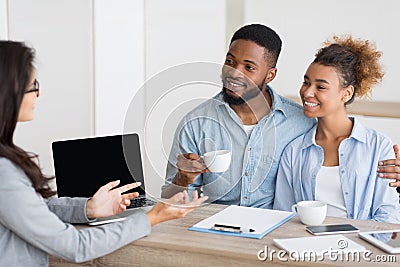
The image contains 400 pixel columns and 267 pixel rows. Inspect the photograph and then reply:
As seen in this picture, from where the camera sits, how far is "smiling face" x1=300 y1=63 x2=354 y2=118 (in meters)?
2.43

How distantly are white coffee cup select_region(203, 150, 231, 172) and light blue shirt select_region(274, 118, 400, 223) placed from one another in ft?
1.01

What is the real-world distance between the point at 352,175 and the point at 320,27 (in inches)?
82.0

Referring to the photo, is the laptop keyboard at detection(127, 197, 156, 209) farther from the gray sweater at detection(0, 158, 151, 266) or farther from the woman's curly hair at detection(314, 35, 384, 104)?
the woman's curly hair at detection(314, 35, 384, 104)

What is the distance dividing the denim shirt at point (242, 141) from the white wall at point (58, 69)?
1.55 metres

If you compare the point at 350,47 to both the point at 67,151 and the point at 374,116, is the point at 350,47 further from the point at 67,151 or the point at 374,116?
the point at 374,116

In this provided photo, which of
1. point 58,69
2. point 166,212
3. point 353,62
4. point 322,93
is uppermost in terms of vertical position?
point 353,62

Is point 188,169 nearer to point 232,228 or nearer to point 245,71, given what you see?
point 232,228

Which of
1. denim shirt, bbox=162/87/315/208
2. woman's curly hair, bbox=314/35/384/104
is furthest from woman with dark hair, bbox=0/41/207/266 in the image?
woman's curly hair, bbox=314/35/384/104

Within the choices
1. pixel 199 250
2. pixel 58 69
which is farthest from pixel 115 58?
pixel 199 250

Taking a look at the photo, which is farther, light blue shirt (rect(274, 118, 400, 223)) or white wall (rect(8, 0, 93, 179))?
white wall (rect(8, 0, 93, 179))

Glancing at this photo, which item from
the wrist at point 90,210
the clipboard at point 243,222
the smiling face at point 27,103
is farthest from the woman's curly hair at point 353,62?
the smiling face at point 27,103

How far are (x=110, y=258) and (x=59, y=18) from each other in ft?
7.18

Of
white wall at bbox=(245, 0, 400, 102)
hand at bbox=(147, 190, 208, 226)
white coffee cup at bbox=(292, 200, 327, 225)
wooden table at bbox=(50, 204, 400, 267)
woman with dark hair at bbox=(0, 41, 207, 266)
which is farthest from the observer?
white wall at bbox=(245, 0, 400, 102)

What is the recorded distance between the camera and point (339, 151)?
2.38m
